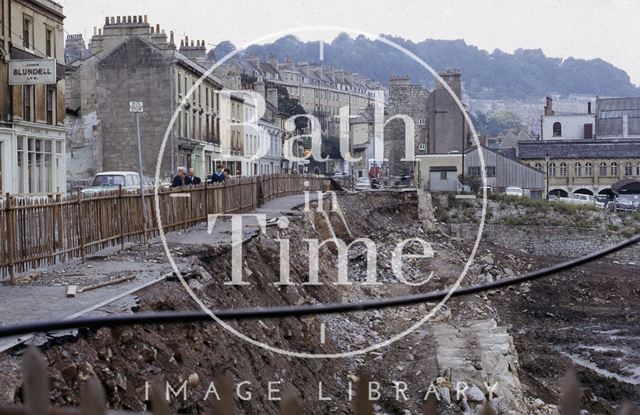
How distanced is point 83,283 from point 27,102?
66.3 feet

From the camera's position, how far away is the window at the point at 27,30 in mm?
29016

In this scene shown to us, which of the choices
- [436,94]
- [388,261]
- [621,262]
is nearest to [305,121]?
[436,94]

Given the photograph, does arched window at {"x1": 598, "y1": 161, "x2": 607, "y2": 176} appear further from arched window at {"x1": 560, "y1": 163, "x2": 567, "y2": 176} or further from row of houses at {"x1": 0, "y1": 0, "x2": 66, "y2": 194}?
row of houses at {"x1": 0, "y1": 0, "x2": 66, "y2": 194}

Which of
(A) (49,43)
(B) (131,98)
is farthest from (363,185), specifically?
(A) (49,43)

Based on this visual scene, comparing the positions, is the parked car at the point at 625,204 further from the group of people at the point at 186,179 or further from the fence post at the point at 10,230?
the fence post at the point at 10,230

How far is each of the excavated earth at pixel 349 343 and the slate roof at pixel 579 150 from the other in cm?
3649

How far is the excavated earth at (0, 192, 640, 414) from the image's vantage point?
804 cm

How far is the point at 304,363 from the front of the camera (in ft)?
41.9

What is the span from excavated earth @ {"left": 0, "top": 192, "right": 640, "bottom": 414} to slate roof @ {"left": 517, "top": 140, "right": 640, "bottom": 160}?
36.5 m

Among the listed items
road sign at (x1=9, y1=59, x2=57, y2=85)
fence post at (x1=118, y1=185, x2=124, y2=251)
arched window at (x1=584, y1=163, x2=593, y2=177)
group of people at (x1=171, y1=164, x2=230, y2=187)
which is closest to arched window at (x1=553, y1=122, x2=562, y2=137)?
arched window at (x1=584, y1=163, x2=593, y2=177)

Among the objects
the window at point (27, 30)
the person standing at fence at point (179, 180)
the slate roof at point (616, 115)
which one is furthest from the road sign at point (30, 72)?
the slate roof at point (616, 115)

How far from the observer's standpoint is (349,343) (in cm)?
1540

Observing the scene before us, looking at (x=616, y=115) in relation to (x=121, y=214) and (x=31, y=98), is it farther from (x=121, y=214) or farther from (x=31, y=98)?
(x=121, y=214)

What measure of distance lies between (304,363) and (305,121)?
7594cm
